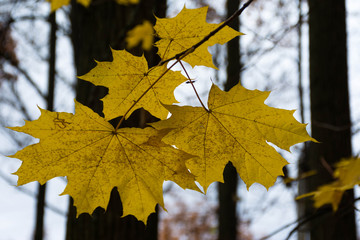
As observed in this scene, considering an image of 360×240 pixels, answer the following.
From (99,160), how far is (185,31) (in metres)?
0.47

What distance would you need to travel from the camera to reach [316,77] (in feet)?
8.25

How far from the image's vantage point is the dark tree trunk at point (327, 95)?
92.0 inches

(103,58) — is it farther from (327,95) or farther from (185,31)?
(327,95)

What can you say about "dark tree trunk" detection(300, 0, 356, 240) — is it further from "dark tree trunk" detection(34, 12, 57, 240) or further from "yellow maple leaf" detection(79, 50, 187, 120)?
"dark tree trunk" detection(34, 12, 57, 240)

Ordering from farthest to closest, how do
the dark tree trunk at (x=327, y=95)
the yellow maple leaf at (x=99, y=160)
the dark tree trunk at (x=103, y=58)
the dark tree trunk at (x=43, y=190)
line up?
the dark tree trunk at (x=327, y=95), the dark tree trunk at (x=43, y=190), the dark tree trunk at (x=103, y=58), the yellow maple leaf at (x=99, y=160)

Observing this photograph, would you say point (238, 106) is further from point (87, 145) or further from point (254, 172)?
point (87, 145)

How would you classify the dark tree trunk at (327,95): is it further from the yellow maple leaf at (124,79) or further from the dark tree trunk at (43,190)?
the dark tree trunk at (43,190)

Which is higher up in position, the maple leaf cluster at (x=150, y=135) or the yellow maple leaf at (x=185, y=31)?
the yellow maple leaf at (x=185, y=31)

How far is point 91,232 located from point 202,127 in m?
1.22

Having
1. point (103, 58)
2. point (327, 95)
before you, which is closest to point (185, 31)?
point (103, 58)

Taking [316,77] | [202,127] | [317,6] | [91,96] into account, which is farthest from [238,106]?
[317,6]

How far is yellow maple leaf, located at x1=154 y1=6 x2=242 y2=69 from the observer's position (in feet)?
3.05

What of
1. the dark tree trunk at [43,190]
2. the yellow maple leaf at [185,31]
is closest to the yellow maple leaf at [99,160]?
the yellow maple leaf at [185,31]

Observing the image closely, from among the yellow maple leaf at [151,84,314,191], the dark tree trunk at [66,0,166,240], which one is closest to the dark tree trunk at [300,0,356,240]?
the dark tree trunk at [66,0,166,240]
